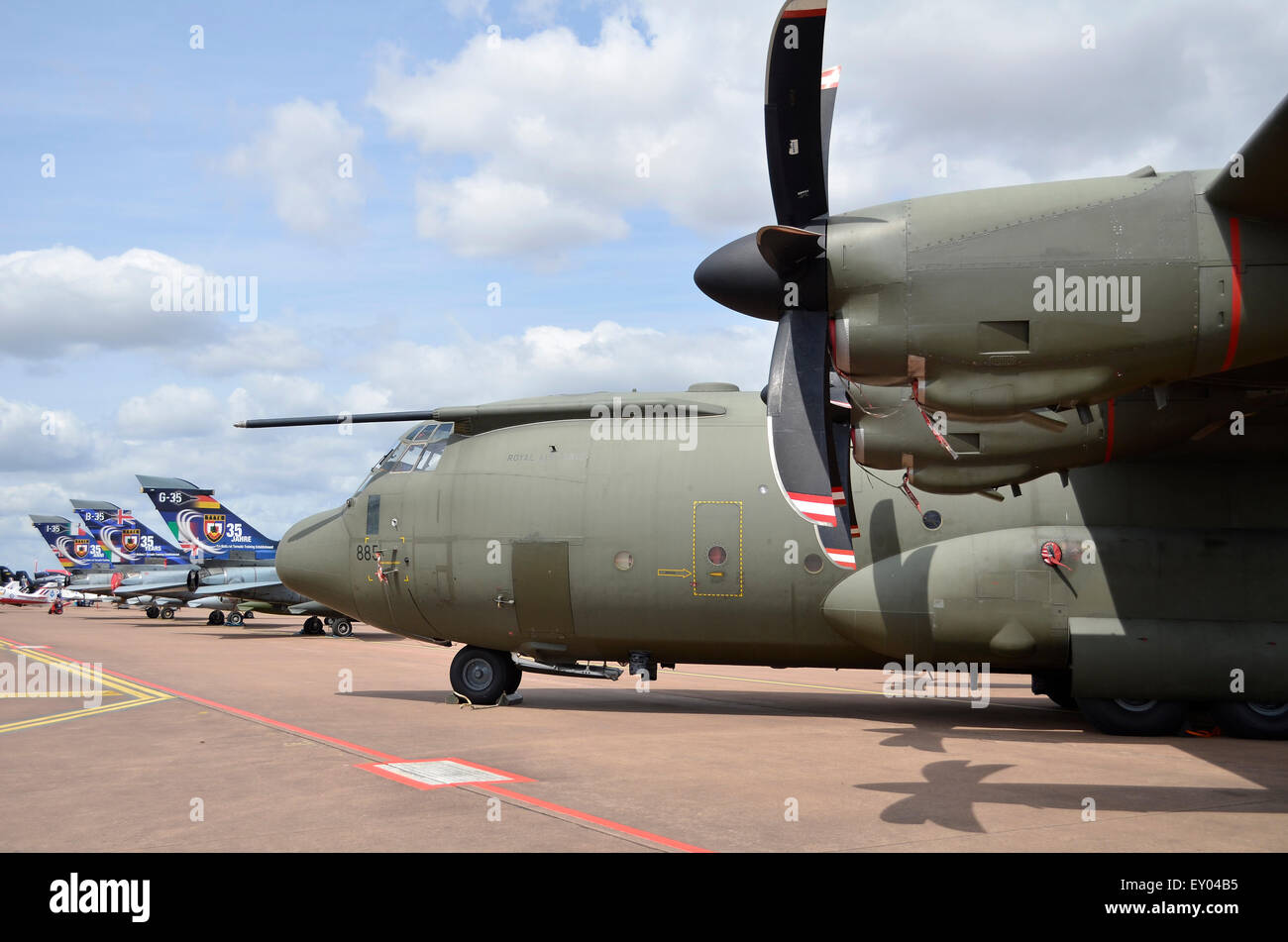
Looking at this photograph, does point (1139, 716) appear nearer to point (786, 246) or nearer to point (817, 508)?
point (817, 508)

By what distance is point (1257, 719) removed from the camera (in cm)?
1271

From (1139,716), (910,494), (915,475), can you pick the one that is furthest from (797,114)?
(1139,716)

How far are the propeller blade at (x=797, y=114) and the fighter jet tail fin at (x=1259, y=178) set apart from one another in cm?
298

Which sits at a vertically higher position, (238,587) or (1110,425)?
(1110,425)

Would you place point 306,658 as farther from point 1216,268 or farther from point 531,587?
point 1216,268

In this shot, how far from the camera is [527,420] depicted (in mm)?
15930

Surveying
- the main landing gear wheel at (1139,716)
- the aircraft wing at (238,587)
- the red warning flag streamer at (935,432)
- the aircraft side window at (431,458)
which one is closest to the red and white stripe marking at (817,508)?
the red warning flag streamer at (935,432)

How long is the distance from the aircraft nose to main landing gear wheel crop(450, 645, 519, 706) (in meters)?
2.19

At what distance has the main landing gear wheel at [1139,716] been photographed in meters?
12.9

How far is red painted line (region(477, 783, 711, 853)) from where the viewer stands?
24.0ft

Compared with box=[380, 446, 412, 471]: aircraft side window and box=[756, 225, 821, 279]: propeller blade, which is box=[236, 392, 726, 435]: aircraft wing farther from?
box=[756, 225, 821, 279]: propeller blade

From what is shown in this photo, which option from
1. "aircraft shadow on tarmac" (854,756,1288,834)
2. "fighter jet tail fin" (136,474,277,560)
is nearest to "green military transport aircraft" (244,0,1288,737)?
"aircraft shadow on tarmac" (854,756,1288,834)

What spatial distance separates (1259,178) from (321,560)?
1402cm
